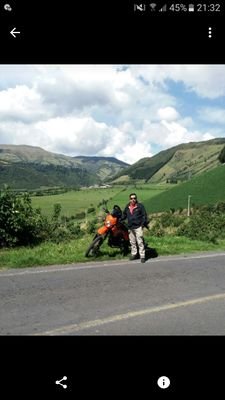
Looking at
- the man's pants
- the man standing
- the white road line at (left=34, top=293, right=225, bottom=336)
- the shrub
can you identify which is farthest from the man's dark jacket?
the white road line at (left=34, top=293, right=225, bottom=336)

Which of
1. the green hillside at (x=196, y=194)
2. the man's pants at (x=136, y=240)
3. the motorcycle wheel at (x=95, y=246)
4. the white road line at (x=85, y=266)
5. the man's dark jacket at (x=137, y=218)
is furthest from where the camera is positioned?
the green hillside at (x=196, y=194)

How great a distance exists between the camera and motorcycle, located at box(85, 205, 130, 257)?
37.2ft

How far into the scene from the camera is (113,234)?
1178 centimetres

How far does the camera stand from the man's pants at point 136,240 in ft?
36.4

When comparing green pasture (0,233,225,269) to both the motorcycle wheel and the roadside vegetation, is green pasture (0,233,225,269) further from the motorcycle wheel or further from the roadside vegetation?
the motorcycle wheel

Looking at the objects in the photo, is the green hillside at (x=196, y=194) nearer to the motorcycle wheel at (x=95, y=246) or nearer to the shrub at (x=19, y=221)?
the shrub at (x=19, y=221)

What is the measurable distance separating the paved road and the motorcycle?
961mm

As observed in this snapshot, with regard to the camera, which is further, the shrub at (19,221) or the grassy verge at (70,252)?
the shrub at (19,221)
